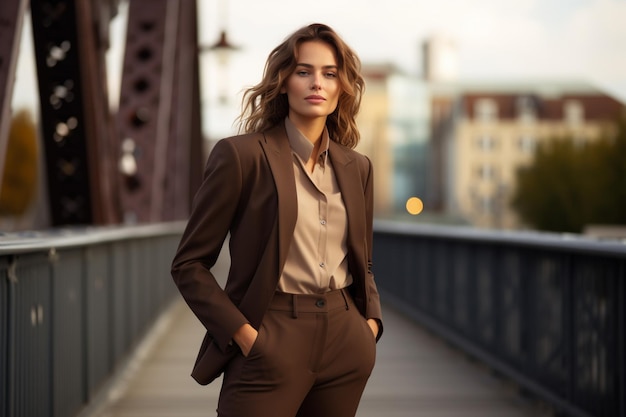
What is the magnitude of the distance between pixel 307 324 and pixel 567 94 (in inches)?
4396

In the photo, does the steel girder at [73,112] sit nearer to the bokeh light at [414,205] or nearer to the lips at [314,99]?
the lips at [314,99]

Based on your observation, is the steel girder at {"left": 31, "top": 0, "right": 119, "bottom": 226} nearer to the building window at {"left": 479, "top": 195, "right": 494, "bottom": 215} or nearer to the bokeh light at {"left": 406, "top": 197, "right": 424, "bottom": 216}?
the bokeh light at {"left": 406, "top": 197, "right": 424, "bottom": 216}

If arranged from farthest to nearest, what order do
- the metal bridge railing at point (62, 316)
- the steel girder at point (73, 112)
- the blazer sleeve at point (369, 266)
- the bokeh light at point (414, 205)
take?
the bokeh light at point (414, 205) → the steel girder at point (73, 112) → the metal bridge railing at point (62, 316) → the blazer sleeve at point (369, 266)

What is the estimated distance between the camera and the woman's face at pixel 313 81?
334 centimetres

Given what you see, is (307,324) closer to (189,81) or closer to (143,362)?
(143,362)

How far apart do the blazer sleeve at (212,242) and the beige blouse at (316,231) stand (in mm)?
163

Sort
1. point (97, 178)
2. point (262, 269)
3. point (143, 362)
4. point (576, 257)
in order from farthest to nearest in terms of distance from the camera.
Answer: point (97, 178)
point (143, 362)
point (576, 257)
point (262, 269)

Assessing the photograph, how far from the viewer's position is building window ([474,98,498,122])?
10944cm

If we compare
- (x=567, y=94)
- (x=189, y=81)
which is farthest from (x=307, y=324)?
(x=567, y=94)

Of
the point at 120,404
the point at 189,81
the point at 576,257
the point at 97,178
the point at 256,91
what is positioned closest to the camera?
the point at 256,91

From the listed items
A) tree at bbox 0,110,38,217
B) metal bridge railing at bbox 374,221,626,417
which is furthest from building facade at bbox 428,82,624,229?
metal bridge railing at bbox 374,221,626,417

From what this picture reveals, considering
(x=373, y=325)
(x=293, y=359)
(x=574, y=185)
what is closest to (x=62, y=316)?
(x=373, y=325)

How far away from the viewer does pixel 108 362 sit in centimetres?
816

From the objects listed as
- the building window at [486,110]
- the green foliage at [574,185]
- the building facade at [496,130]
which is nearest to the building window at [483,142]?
the building facade at [496,130]
